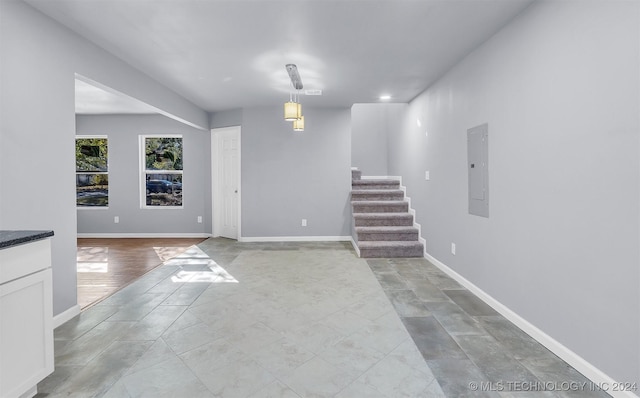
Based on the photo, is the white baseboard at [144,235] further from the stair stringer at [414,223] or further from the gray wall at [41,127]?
the stair stringer at [414,223]

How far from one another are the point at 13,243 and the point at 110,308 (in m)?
1.68

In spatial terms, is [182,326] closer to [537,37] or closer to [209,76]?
[209,76]

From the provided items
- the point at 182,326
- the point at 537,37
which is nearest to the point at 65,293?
the point at 182,326

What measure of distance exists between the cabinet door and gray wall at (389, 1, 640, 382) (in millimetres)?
3179

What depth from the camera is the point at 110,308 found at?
2.94 metres

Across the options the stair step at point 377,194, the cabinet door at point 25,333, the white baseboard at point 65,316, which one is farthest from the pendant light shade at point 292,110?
the white baseboard at point 65,316

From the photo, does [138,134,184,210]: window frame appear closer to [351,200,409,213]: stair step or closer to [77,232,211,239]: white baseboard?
[77,232,211,239]: white baseboard

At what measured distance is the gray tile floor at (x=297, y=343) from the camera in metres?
1.81

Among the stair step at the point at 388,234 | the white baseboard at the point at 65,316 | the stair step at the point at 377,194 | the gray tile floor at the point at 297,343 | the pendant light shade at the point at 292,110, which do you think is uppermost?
the pendant light shade at the point at 292,110

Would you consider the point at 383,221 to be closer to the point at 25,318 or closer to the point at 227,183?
the point at 227,183

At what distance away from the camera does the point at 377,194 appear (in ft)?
19.3

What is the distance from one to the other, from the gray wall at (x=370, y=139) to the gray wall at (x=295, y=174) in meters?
1.34

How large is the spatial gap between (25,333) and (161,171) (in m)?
5.58

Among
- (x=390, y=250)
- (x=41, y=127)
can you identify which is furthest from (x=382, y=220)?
(x=41, y=127)
